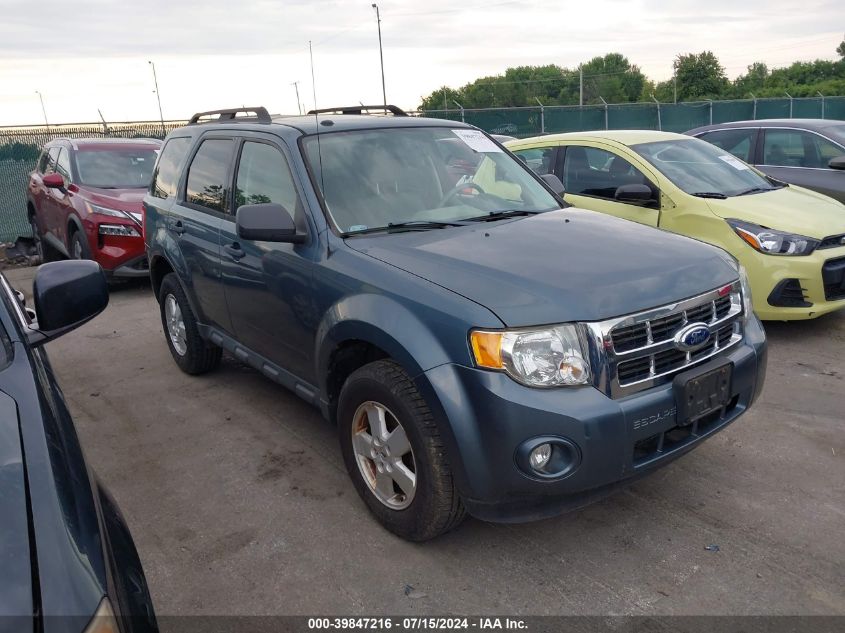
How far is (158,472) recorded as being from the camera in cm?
410

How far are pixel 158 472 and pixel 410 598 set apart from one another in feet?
6.19

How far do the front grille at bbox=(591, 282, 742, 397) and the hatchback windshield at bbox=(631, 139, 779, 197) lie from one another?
336cm

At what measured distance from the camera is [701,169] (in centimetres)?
657

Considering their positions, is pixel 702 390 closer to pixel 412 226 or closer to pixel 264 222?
pixel 412 226

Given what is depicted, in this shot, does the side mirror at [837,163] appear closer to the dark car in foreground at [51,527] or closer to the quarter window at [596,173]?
the quarter window at [596,173]

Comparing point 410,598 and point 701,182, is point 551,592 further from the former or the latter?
point 701,182

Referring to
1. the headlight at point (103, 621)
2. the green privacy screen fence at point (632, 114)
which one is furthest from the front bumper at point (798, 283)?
the green privacy screen fence at point (632, 114)

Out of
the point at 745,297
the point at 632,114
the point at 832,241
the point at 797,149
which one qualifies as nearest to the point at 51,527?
the point at 745,297

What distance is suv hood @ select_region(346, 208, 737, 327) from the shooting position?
280cm

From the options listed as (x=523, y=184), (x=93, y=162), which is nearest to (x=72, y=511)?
(x=523, y=184)

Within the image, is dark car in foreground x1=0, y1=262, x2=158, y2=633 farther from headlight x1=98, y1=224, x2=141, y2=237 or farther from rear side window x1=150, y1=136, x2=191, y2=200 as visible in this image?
headlight x1=98, y1=224, x2=141, y2=237

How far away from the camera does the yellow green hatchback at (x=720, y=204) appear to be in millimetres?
5645

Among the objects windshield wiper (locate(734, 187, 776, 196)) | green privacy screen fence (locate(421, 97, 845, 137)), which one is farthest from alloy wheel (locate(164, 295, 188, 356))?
green privacy screen fence (locate(421, 97, 845, 137))

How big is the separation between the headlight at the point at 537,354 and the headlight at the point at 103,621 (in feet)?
5.13
